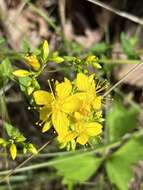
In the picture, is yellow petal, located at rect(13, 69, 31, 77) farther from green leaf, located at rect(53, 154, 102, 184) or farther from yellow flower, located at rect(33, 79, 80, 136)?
green leaf, located at rect(53, 154, 102, 184)

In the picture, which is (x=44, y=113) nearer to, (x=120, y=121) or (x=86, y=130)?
(x=86, y=130)

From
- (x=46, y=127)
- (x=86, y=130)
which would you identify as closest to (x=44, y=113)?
(x=46, y=127)

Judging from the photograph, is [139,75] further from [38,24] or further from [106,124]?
[38,24]

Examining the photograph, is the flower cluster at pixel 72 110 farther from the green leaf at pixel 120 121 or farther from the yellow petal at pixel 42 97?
the green leaf at pixel 120 121

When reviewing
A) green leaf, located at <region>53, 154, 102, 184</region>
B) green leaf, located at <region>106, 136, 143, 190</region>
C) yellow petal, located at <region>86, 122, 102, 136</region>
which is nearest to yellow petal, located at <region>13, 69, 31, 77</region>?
yellow petal, located at <region>86, 122, 102, 136</region>

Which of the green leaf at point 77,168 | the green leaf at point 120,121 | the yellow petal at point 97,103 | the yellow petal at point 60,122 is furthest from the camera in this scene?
the green leaf at point 120,121

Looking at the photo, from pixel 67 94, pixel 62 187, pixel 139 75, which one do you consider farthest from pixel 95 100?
pixel 139 75

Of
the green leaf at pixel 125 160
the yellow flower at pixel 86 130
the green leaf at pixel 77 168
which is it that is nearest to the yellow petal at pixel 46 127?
the yellow flower at pixel 86 130
